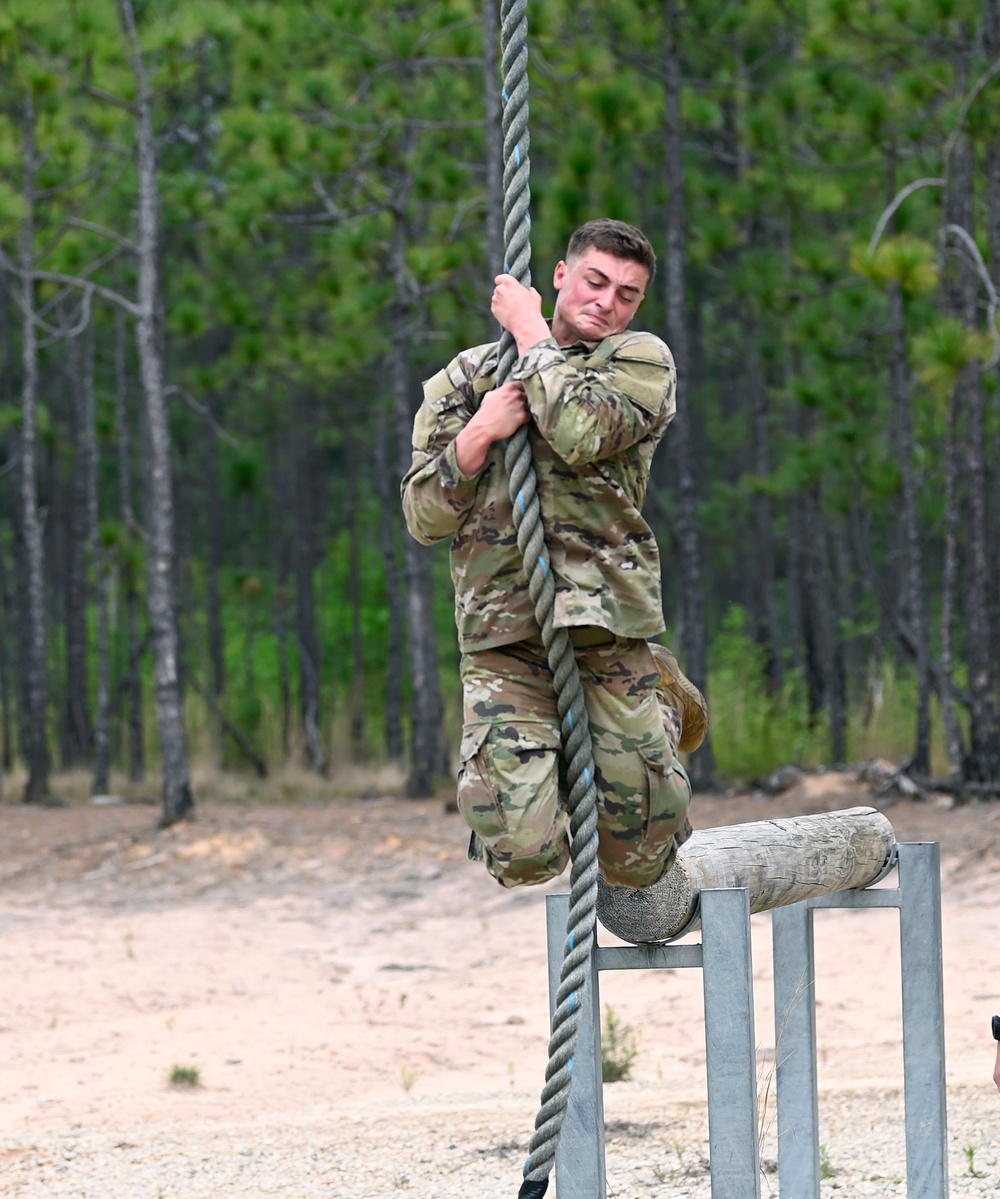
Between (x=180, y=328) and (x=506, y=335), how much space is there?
1322 cm

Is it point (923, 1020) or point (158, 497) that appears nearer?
point (923, 1020)

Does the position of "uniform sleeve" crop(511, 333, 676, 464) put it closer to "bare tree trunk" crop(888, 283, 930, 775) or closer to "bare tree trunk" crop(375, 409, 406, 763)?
"bare tree trunk" crop(888, 283, 930, 775)

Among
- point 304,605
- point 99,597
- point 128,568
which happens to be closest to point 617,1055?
point 99,597

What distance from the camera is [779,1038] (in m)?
4.06

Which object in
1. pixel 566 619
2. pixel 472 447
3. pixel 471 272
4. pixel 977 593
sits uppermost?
pixel 471 272

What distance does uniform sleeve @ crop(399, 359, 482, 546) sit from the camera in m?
2.78

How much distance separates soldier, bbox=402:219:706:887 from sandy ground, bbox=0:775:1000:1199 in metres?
2.08

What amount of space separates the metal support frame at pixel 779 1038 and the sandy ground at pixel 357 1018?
525 mm

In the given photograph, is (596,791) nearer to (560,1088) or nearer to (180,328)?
(560,1088)

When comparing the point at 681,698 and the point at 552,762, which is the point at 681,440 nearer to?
the point at 681,698

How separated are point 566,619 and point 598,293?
0.61 meters

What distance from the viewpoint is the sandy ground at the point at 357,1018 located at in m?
4.98

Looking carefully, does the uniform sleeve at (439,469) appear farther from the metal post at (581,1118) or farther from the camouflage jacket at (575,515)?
the metal post at (581,1118)

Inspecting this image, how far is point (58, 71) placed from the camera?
12.9 meters
